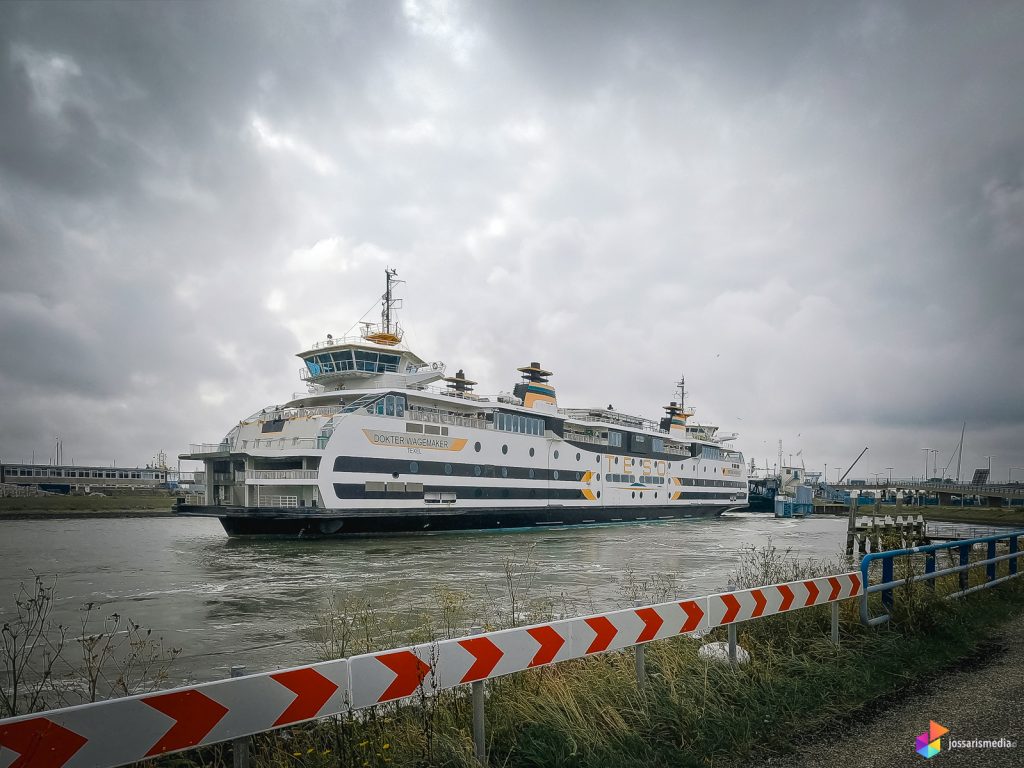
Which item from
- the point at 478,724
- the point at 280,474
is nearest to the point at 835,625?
the point at 478,724

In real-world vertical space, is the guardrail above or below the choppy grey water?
above

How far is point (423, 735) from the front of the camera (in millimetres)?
4012

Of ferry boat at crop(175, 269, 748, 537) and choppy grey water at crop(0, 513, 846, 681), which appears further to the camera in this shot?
ferry boat at crop(175, 269, 748, 537)

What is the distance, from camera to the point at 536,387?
36562mm

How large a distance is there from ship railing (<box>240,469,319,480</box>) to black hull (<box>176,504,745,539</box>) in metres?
1.29

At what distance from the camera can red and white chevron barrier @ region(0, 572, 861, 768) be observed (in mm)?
2564

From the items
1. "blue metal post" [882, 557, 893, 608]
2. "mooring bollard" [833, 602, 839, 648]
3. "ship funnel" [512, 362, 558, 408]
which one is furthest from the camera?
"ship funnel" [512, 362, 558, 408]

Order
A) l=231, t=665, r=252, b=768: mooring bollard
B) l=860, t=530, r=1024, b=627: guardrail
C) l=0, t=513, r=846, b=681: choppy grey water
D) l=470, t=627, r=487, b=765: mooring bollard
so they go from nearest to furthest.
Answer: l=231, t=665, r=252, b=768: mooring bollard < l=470, t=627, r=487, b=765: mooring bollard < l=860, t=530, r=1024, b=627: guardrail < l=0, t=513, r=846, b=681: choppy grey water

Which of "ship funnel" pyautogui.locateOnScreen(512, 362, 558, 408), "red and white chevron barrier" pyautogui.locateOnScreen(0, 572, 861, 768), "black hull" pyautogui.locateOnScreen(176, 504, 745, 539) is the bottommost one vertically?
"black hull" pyautogui.locateOnScreen(176, 504, 745, 539)

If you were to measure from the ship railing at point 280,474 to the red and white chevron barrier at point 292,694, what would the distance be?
879 inches

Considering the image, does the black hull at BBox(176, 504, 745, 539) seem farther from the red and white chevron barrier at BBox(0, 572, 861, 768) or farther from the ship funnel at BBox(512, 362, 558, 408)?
the red and white chevron barrier at BBox(0, 572, 861, 768)

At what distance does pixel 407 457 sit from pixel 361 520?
10.7 feet

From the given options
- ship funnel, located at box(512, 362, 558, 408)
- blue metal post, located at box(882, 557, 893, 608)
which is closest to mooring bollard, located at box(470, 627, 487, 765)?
blue metal post, located at box(882, 557, 893, 608)

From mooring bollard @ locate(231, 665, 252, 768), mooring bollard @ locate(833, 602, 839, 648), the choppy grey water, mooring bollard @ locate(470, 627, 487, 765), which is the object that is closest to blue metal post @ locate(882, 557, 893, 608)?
mooring bollard @ locate(833, 602, 839, 648)
